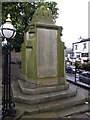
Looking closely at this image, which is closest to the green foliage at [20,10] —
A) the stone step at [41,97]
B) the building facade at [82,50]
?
the stone step at [41,97]

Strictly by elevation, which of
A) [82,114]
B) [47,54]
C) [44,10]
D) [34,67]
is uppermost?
[44,10]

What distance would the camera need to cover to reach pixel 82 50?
3409 cm

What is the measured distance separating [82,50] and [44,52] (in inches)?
1196

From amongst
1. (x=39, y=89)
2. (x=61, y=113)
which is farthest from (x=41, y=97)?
(x=61, y=113)

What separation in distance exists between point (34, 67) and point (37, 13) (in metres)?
2.58

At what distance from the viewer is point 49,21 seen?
5.97 meters

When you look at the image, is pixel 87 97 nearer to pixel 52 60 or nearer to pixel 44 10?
pixel 52 60

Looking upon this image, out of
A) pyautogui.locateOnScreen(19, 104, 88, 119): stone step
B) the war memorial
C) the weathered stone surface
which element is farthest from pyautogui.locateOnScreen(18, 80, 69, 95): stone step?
pyautogui.locateOnScreen(19, 104, 88, 119): stone step

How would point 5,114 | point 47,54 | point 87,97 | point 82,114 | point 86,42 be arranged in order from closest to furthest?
point 5,114 → point 82,114 → point 87,97 → point 47,54 → point 86,42

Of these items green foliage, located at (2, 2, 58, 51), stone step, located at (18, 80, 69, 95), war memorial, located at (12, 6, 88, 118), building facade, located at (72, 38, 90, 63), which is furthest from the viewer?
building facade, located at (72, 38, 90, 63)

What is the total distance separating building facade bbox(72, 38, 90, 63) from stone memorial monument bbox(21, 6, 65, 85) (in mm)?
27964

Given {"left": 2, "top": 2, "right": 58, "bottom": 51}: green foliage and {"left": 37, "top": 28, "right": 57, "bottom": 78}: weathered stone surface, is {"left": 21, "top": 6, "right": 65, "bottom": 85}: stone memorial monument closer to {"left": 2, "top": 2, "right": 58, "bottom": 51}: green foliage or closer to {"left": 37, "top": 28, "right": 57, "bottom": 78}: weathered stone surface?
{"left": 37, "top": 28, "right": 57, "bottom": 78}: weathered stone surface

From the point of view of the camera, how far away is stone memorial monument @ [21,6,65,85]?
5.45m

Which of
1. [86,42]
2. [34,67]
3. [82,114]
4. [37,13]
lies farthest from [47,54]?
[86,42]
